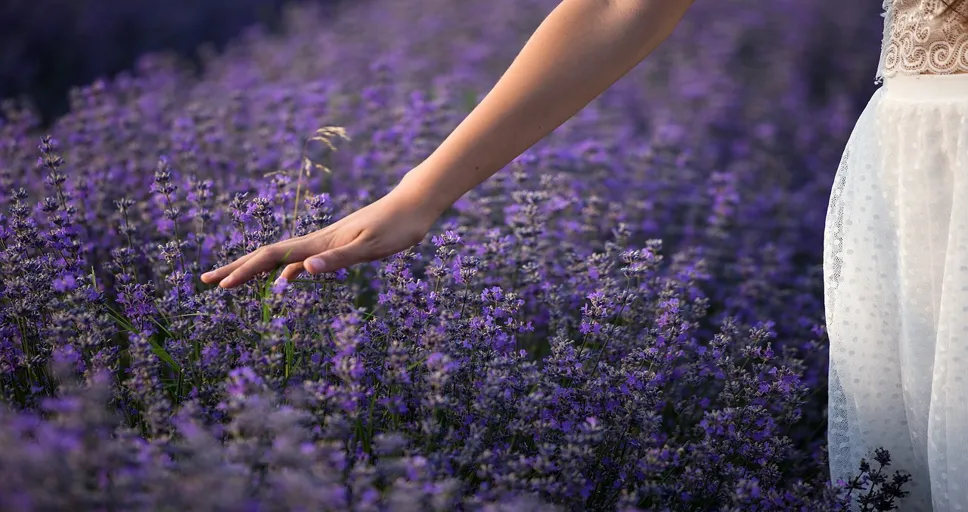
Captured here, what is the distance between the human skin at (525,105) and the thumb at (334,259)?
5cm

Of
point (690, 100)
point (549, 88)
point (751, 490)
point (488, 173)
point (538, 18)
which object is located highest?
point (538, 18)

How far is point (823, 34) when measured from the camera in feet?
Result: 22.5

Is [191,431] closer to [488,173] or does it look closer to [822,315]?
[488,173]

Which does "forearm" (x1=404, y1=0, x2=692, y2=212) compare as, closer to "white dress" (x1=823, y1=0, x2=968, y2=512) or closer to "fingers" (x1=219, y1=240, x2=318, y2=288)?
"fingers" (x1=219, y1=240, x2=318, y2=288)

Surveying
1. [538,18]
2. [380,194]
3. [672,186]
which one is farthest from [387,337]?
[538,18]

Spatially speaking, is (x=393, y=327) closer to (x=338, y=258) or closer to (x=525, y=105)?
(x=338, y=258)

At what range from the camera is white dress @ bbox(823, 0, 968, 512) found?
151cm

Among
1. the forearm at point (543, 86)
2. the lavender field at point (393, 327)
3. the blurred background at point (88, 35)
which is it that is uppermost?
the blurred background at point (88, 35)

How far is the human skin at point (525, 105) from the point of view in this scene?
5.41 ft

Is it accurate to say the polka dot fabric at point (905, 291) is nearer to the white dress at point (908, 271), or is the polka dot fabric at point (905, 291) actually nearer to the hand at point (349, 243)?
the white dress at point (908, 271)

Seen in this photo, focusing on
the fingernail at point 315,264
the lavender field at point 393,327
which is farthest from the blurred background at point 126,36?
the fingernail at point 315,264

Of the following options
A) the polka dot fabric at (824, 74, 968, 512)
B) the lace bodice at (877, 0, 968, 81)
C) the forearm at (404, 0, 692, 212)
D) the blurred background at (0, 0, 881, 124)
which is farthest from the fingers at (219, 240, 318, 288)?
the blurred background at (0, 0, 881, 124)

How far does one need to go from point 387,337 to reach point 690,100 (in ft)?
13.2

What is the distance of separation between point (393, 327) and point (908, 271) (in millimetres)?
1009
